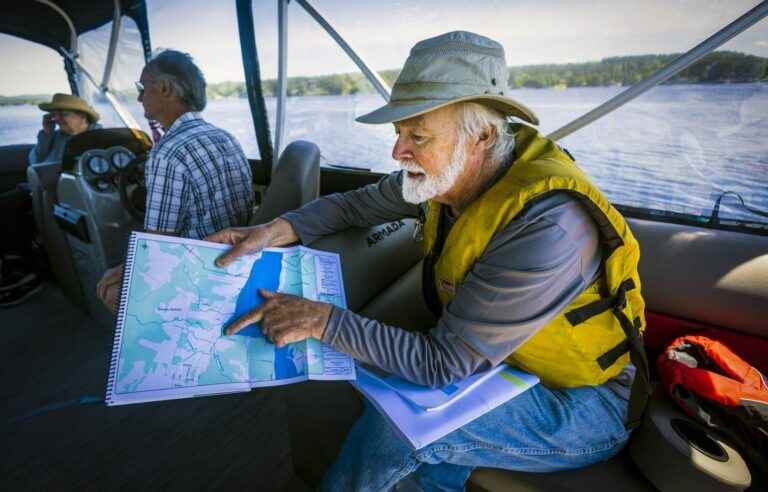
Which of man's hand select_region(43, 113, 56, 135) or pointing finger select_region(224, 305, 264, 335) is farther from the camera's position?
man's hand select_region(43, 113, 56, 135)

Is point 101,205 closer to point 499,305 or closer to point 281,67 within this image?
point 281,67

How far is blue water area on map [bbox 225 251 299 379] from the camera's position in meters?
0.90

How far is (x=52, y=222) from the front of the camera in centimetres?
273

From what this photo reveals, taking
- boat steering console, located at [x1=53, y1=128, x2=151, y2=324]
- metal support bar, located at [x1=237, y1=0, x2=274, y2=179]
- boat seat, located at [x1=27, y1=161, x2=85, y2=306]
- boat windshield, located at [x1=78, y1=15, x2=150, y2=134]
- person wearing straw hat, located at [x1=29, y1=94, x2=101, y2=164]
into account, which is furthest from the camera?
boat windshield, located at [x1=78, y1=15, x2=150, y2=134]

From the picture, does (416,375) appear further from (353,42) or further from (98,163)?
(353,42)

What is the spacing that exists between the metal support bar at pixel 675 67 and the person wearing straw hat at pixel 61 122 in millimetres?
3863

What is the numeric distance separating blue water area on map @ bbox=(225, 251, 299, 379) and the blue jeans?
1.03 feet

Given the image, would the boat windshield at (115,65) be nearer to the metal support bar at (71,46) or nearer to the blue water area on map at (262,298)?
the metal support bar at (71,46)

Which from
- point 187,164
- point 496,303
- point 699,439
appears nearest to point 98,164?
point 187,164

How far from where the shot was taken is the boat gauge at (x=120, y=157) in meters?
2.41

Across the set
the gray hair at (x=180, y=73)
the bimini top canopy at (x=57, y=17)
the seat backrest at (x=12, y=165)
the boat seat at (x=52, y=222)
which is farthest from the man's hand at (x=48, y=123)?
the gray hair at (x=180, y=73)

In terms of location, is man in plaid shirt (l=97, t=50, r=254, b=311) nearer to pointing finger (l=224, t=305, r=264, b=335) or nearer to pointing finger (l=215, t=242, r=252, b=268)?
pointing finger (l=215, t=242, r=252, b=268)

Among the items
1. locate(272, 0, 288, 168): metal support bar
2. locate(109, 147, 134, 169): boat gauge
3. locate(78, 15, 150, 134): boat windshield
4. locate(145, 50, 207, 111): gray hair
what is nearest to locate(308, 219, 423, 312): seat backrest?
locate(145, 50, 207, 111): gray hair

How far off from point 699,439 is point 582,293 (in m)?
0.44
